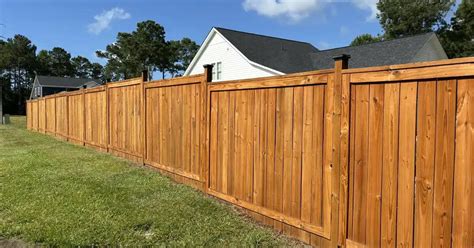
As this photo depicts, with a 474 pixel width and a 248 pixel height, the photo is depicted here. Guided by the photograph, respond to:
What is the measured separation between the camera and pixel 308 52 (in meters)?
19.9

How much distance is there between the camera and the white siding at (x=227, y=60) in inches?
677

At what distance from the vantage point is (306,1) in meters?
12.3

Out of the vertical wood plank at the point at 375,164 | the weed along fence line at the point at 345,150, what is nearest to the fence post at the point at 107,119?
the weed along fence line at the point at 345,150

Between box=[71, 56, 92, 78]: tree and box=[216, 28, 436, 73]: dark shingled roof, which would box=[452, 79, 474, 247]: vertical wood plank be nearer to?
box=[216, 28, 436, 73]: dark shingled roof

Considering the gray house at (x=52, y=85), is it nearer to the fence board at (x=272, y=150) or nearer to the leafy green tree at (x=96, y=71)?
the leafy green tree at (x=96, y=71)

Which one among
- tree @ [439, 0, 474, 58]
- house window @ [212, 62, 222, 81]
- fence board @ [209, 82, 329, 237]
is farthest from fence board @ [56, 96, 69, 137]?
tree @ [439, 0, 474, 58]

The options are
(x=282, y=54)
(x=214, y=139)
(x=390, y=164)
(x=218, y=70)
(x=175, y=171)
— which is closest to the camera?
(x=390, y=164)

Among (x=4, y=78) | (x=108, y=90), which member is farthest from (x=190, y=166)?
(x=4, y=78)

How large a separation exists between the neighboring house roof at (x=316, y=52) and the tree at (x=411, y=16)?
15022 millimetres

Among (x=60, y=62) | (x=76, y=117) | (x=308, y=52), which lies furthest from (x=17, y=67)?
(x=76, y=117)

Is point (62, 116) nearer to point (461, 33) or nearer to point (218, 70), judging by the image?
point (218, 70)

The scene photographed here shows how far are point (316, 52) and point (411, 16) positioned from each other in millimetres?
17303

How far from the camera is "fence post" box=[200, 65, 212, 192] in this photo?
490 cm

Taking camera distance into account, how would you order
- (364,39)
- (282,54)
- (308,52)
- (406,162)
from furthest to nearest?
(364,39)
(308,52)
(282,54)
(406,162)
